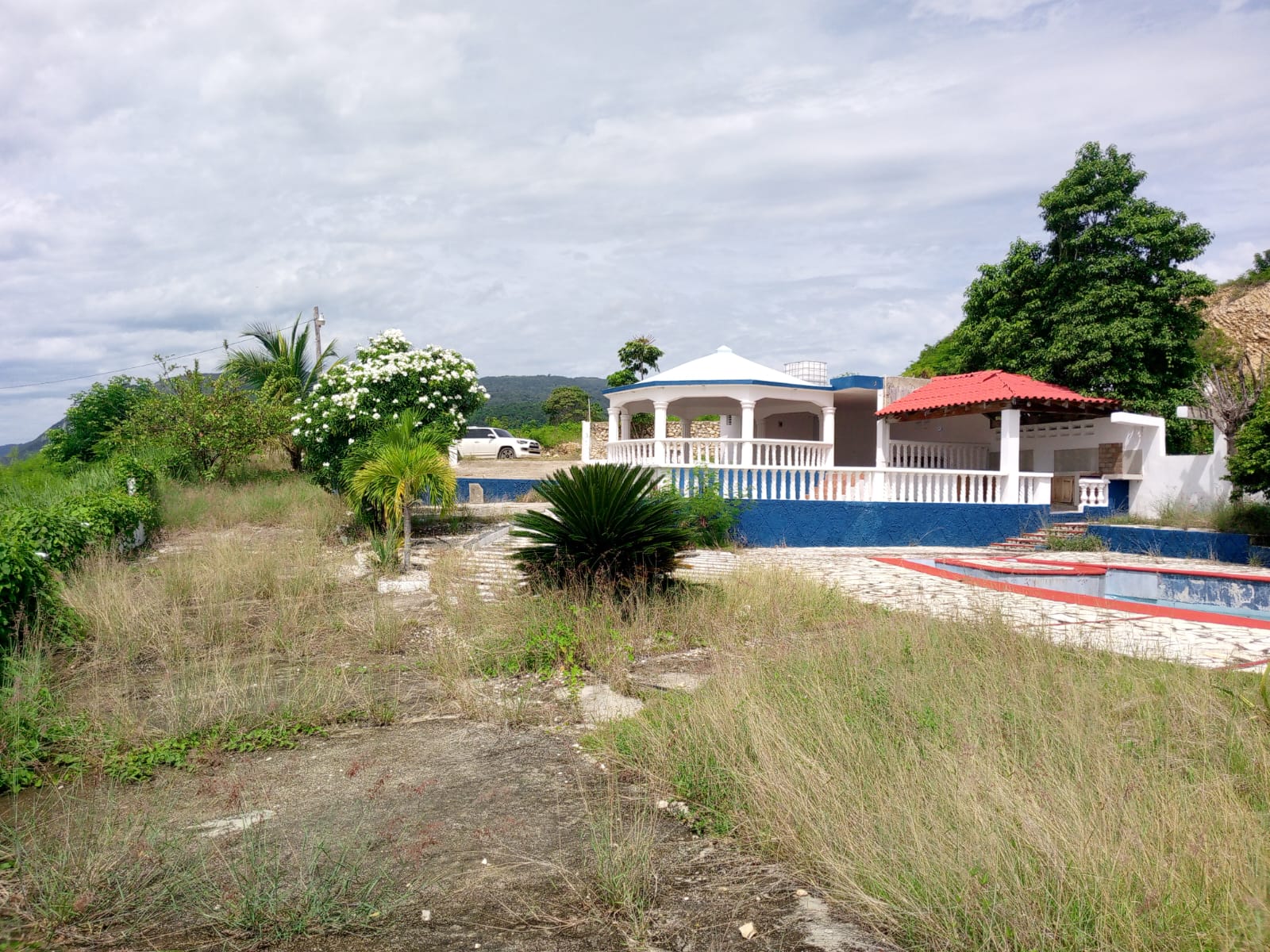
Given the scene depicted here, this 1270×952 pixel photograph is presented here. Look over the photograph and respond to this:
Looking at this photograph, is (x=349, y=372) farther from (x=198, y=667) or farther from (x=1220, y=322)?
(x=1220, y=322)

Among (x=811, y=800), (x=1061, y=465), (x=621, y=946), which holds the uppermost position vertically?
(x=1061, y=465)

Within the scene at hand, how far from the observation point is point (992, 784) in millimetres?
3480

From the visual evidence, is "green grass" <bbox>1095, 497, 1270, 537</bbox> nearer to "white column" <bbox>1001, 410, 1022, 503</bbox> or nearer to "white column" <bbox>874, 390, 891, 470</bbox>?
"white column" <bbox>1001, 410, 1022, 503</bbox>

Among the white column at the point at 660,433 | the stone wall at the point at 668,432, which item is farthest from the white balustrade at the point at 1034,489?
the stone wall at the point at 668,432

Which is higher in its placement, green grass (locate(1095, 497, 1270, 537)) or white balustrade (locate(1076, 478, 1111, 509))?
white balustrade (locate(1076, 478, 1111, 509))

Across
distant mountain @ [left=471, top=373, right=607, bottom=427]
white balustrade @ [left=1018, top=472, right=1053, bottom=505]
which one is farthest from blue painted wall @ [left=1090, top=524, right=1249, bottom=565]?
distant mountain @ [left=471, top=373, right=607, bottom=427]

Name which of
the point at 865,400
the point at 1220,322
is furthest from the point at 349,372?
the point at 1220,322

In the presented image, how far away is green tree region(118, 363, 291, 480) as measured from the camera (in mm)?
21297

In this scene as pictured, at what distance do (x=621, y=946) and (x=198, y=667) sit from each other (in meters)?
4.75

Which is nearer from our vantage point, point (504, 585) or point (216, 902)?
point (216, 902)

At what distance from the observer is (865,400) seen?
20.8 m

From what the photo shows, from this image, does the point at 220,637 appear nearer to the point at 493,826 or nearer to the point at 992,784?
the point at 493,826

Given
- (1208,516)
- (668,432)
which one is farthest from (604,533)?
(668,432)

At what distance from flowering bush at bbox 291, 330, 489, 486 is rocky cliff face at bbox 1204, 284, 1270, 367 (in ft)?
104
